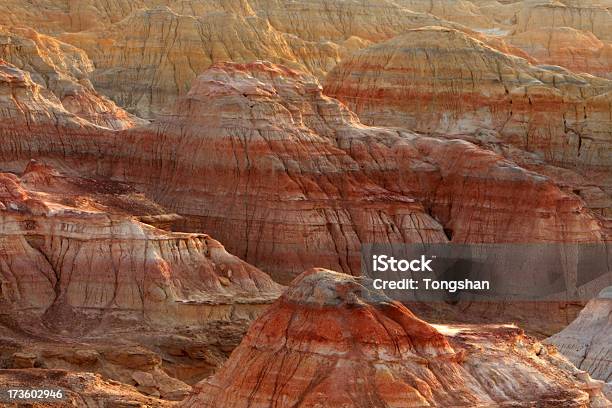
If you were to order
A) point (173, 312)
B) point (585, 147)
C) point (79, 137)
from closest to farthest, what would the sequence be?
1. point (173, 312)
2. point (79, 137)
3. point (585, 147)

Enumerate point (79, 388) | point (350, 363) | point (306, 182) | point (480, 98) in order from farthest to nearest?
point (480, 98)
point (306, 182)
point (79, 388)
point (350, 363)

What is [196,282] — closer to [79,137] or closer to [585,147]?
[79,137]

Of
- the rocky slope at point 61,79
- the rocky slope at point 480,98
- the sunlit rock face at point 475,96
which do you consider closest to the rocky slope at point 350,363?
the rocky slope at point 61,79

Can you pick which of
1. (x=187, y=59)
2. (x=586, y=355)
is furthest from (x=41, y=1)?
(x=586, y=355)

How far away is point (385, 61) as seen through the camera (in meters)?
94.2

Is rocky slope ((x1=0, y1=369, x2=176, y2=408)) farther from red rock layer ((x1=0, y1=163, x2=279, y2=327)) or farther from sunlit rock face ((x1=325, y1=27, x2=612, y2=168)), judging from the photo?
sunlit rock face ((x1=325, y1=27, x2=612, y2=168))

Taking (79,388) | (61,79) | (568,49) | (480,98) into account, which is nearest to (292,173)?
(480,98)

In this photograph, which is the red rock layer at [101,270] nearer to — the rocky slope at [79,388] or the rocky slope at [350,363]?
the rocky slope at [79,388]

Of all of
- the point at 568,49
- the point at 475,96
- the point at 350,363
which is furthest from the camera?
the point at 568,49

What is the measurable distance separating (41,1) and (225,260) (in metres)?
83.4

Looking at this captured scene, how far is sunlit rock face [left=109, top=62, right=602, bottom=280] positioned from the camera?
7225 centimetres

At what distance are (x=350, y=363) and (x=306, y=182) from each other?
3235 cm

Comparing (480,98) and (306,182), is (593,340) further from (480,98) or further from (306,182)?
(480,98)

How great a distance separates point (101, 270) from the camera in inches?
2474
